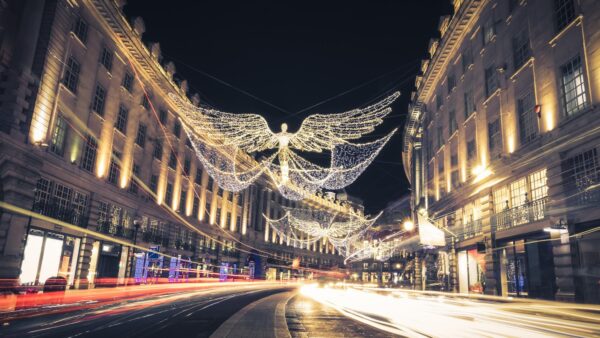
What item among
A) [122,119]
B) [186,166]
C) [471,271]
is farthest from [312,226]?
[471,271]

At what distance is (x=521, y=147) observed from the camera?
64.9ft

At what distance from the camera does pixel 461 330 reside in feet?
29.8

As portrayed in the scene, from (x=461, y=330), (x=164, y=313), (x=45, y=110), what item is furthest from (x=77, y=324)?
(x=45, y=110)

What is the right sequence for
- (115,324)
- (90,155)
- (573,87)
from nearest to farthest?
(115,324) < (573,87) < (90,155)

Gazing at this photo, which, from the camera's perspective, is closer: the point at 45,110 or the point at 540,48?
the point at 540,48

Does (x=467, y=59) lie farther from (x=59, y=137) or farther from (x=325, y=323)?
(x=59, y=137)

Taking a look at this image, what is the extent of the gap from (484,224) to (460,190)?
375 cm

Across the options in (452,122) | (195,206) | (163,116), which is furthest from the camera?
(195,206)

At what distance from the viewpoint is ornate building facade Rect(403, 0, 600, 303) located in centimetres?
1585

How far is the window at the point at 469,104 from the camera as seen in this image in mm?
26653

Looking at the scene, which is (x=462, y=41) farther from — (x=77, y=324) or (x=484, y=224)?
(x=77, y=324)

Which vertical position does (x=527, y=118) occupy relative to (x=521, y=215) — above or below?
above

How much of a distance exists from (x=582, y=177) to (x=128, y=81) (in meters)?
31.2

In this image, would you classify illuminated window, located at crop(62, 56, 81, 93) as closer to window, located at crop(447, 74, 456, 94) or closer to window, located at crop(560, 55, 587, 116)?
window, located at crop(447, 74, 456, 94)
